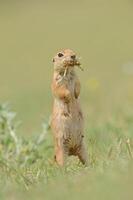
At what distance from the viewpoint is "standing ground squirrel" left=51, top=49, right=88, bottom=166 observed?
A: 6406mm

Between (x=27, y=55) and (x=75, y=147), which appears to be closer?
(x=75, y=147)

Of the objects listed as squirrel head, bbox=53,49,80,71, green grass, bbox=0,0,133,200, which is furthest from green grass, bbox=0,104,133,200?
squirrel head, bbox=53,49,80,71

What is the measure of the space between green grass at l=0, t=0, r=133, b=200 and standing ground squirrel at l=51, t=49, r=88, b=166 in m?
0.14

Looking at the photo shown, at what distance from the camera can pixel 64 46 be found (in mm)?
22047

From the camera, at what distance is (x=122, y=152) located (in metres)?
6.45

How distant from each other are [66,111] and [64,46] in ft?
51.3

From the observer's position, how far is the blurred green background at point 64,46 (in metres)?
14.8

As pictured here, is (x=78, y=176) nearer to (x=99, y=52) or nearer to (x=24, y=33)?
(x=99, y=52)

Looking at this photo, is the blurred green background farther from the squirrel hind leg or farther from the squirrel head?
the squirrel head

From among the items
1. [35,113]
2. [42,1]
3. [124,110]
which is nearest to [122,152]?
[124,110]

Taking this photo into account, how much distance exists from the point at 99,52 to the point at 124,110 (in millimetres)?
9390

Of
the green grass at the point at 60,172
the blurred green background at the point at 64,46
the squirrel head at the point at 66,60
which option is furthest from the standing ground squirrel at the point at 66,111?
the blurred green background at the point at 64,46

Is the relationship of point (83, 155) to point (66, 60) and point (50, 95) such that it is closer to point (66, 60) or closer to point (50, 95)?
point (66, 60)

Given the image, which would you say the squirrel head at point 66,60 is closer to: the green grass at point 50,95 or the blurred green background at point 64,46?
the green grass at point 50,95
